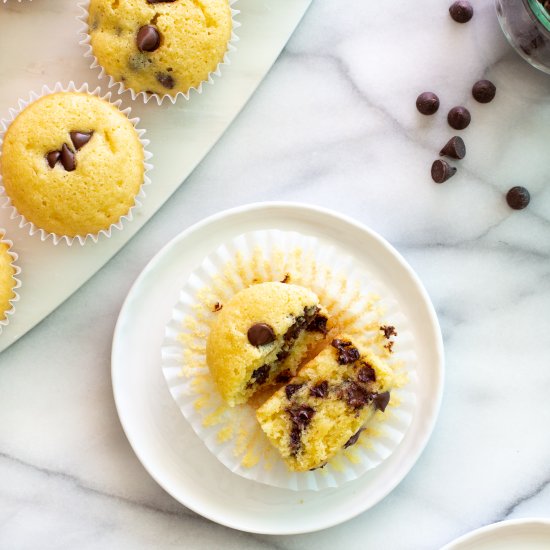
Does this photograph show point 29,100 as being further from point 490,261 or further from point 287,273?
point 490,261

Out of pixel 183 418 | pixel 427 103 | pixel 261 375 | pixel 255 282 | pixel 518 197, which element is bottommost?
pixel 183 418

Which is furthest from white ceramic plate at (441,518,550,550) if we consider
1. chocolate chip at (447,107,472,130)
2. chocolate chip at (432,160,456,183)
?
chocolate chip at (447,107,472,130)

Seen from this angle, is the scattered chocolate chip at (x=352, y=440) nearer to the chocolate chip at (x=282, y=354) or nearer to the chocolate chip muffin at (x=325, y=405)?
the chocolate chip muffin at (x=325, y=405)

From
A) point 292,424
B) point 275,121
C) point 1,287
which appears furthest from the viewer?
point 275,121

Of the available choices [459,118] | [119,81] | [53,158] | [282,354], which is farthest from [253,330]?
[459,118]

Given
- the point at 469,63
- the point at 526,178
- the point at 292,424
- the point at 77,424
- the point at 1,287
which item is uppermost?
the point at 469,63

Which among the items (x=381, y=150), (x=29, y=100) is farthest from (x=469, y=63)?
(x=29, y=100)

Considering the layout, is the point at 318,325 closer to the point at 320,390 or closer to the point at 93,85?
the point at 320,390

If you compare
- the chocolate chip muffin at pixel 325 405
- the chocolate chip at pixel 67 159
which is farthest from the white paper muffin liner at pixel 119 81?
the chocolate chip muffin at pixel 325 405
